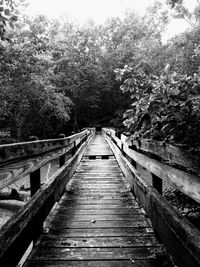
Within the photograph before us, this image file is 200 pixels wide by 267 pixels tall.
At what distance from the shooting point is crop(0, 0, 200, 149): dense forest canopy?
7.54 feet

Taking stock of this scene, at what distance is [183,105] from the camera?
2135mm

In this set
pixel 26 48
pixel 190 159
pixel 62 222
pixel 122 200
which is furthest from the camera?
pixel 26 48

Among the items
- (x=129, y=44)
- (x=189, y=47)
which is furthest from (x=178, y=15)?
(x=129, y=44)

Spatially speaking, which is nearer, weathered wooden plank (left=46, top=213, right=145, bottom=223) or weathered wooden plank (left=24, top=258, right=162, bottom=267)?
weathered wooden plank (left=24, top=258, right=162, bottom=267)

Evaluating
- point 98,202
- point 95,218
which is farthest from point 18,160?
point 98,202

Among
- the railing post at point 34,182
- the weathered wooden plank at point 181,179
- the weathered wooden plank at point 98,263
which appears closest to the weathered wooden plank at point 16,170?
the railing post at point 34,182

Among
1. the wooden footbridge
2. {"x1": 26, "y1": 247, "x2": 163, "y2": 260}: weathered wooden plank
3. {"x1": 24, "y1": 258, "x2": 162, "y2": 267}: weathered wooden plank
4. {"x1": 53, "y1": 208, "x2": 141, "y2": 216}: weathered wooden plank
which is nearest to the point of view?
the wooden footbridge

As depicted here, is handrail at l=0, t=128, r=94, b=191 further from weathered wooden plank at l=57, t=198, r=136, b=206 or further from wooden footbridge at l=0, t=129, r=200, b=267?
weathered wooden plank at l=57, t=198, r=136, b=206

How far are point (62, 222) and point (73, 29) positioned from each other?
116 feet

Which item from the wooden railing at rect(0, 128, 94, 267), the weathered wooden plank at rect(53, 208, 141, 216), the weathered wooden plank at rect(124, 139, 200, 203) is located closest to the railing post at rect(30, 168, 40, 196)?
the wooden railing at rect(0, 128, 94, 267)

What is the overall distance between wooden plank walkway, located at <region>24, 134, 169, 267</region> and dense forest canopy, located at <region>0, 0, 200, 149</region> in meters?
1.08

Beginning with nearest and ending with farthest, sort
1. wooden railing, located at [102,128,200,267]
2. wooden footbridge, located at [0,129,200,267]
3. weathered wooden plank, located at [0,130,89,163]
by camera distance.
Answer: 1. wooden railing, located at [102,128,200,267]
2. wooden footbridge, located at [0,129,200,267]
3. weathered wooden plank, located at [0,130,89,163]

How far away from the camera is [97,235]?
2.68 m

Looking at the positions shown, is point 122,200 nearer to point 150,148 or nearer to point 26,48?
point 150,148
